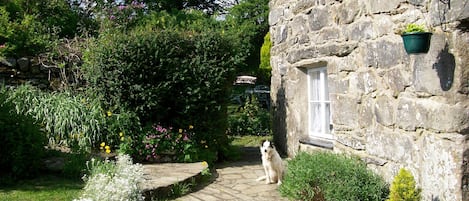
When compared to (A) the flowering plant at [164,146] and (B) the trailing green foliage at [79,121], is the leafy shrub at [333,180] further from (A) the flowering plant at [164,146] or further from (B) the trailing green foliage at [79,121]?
(B) the trailing green foliage at [79,121]

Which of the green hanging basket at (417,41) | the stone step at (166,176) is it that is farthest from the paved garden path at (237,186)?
the green hanging basket at (417,41)

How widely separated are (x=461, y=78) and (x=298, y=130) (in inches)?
140

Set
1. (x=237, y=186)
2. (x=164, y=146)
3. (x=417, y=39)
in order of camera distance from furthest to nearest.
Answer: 1. (x=164, y=146)
2. (x=237, y=186)
3. (x=417, y=39)

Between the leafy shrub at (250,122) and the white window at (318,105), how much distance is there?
5309 millimetres

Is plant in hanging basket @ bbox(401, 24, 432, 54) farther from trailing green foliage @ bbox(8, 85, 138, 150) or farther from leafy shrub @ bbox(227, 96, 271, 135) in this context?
leafy shrub @ bbox(227, 96, 271, 135)

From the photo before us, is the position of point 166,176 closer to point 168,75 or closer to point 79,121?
point 168,75

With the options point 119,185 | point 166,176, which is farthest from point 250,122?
point 119,185

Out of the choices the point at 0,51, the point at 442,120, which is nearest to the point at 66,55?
the point at 0,51

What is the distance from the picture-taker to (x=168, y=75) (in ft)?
24.0

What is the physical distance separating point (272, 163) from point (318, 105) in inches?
53.9

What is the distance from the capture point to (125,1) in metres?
19.1

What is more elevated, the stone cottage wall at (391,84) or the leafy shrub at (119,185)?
the stone cottage wall at (391,84)

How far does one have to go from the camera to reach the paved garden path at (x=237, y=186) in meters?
5.41

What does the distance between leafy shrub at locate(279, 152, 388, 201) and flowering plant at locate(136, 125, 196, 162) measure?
2.48 m
